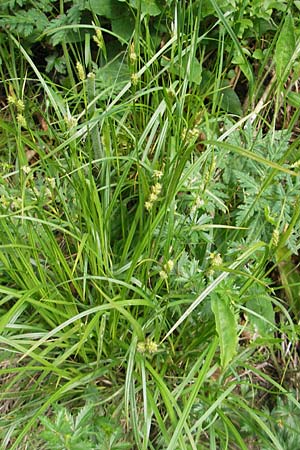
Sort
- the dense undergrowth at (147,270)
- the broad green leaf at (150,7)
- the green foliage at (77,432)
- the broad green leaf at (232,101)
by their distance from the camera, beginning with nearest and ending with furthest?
1. the green foliage at (77,432)
2. the dense undergrowth at (147,270)
3. the broad green leaf at (150,7)
4. the broad green leaf at (232,101)

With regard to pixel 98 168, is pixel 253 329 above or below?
below

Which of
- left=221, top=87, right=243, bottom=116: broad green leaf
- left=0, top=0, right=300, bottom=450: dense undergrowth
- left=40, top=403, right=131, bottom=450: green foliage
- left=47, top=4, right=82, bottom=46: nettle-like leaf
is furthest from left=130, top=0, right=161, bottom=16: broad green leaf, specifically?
left=40, top=403, right=131, bottom=450: green foliage

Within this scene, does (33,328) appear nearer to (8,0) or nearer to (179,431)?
(179,431)

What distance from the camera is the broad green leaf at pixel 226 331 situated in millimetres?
820

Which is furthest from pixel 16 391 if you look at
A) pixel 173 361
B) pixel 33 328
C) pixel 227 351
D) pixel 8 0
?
pixel 8 0

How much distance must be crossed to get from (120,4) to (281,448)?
102 cm

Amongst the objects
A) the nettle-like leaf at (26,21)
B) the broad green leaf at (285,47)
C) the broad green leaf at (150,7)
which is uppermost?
the nettle-like leaf at (26,21)

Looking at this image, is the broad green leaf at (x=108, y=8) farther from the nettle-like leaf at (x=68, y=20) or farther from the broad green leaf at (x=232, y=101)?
the broad green leaf at (x=232, y=101)

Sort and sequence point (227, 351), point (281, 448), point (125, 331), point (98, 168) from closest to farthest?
point (227, 351) → point (281, 448) → point (125, 331) → point (98, 168)

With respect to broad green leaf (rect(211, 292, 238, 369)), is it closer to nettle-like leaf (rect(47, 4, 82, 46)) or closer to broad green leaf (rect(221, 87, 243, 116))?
broad green leaf (rect(221, 87, 243, 116))

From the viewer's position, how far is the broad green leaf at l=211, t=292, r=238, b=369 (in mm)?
820

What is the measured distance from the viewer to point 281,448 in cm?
93

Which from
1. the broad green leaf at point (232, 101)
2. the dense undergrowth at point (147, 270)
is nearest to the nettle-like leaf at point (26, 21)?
the dense undergrowth at point (147, 270)

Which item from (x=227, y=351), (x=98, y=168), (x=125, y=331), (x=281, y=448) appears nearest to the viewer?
(x=227, y=351)
